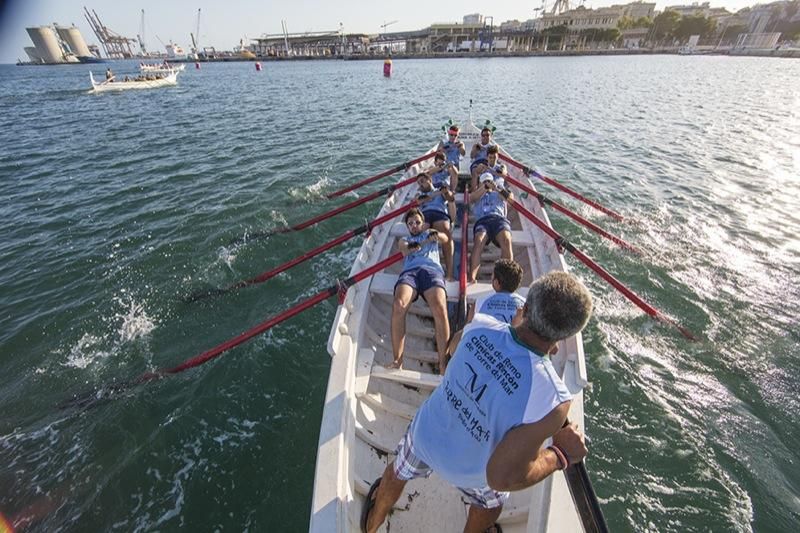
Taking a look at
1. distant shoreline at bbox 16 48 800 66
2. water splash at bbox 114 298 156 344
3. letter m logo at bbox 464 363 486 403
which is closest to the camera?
letter m logo at bbox 464 363 486 403

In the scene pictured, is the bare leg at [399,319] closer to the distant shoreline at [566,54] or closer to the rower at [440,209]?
the rower at [440,209]

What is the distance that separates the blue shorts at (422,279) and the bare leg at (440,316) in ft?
0.32

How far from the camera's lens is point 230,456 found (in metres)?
5.46

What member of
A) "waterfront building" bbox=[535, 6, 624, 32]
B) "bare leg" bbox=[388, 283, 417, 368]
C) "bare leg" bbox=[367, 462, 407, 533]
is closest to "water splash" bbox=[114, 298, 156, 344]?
"bare leg" bbox=[388, 283, 417, 368]

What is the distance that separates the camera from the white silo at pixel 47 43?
122 meters

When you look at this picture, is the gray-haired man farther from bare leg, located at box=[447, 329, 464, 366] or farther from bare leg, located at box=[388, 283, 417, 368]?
bare leg, located at box=[388, 283, 417, 368]

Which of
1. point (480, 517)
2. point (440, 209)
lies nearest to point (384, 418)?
point (480, 517)

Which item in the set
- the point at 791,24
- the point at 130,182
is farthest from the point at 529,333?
the point at 791,24

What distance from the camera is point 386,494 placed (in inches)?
124

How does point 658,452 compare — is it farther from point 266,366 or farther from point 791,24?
point 791,24

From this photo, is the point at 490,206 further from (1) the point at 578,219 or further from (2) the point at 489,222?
(1) the point at 578,219

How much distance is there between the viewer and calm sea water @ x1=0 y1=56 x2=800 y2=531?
4988mm

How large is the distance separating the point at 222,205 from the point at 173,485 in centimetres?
1032

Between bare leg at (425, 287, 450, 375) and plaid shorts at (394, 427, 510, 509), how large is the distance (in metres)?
2.59
